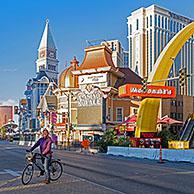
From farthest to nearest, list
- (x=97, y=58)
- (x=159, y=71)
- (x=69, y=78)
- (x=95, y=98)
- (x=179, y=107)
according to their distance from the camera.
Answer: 1. (x=179, y=107)
2. (x=69, y=78)
3. (x=97, y=58)
4. (x=95, y=98)
5. (x=159, y=71)

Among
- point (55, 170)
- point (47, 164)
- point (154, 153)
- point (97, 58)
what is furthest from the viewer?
point (97, 58)

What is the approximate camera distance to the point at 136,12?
104 m

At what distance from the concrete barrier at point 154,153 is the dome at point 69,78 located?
35.1 m

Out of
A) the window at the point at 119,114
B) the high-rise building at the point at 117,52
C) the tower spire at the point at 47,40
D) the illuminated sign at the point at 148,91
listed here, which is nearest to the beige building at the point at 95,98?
the window at the point at 119,114

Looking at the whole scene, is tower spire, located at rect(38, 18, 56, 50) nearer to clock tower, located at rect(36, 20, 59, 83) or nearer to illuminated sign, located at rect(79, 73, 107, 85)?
clock tower, located at rect(36, 20, 59, 83)

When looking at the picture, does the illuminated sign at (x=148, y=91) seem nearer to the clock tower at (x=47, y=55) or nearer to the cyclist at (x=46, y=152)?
the cyclist at (x=46, y=152)

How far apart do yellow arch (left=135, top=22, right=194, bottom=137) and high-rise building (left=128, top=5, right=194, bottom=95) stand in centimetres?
3952

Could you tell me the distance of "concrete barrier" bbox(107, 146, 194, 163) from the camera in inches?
1067

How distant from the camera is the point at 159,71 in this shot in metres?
39.1

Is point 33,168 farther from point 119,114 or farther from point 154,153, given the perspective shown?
point 119,114

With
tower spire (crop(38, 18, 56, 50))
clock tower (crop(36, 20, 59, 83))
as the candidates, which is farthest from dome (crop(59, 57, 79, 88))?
tower spire (crop(38, 18, 56, 50))

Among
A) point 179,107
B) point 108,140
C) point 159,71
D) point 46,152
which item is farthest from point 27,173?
point 179,107

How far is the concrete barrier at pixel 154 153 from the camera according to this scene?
2709 centimetres

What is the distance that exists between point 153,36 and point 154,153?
6433 cm
